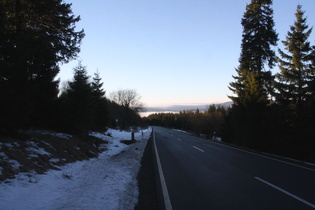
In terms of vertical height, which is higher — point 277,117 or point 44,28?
point 44,28

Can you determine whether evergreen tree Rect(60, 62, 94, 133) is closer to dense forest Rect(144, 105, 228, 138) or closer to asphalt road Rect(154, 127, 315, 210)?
asphalt road Rect(154, 127, 315, 210)

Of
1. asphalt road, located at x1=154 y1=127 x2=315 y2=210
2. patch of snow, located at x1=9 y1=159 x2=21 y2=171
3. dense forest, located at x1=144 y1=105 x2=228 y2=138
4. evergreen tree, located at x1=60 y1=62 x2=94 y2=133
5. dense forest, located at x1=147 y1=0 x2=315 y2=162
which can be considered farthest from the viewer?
dense forest, located at x1=144 y1=105 x2=228 y2=138

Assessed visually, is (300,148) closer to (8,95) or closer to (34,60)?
(8,95)

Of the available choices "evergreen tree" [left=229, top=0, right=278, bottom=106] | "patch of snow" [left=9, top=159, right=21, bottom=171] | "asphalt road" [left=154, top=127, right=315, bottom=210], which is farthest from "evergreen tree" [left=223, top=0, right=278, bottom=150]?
"patch of snow" [left=9, top=159, right=21, bottom=171]

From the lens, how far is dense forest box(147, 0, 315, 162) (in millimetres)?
13297

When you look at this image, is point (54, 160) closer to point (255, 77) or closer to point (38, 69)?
point (38, 69)

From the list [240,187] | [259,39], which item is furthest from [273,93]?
[240,187]

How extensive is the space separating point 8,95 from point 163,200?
740cm

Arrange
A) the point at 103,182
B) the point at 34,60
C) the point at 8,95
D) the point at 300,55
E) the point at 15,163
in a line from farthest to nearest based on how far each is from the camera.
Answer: the point at 300,55, the point at 34,60, the point at 8,95, the point at 15,163, the point at 103,182

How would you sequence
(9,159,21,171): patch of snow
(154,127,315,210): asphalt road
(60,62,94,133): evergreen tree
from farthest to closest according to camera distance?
(60,62,94,133): evergreen tree < (9,159,21,171): patch of snow < (154,127,315,210): asphalt road

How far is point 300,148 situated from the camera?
1298 cm

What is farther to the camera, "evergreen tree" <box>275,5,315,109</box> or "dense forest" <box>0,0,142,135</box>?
"evergreen tree" <box>275,5,315,109</box>

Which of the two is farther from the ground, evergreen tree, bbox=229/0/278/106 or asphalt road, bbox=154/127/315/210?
evergreen tree, bbox=229/0/278/106

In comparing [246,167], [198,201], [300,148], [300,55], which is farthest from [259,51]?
[198,201]
